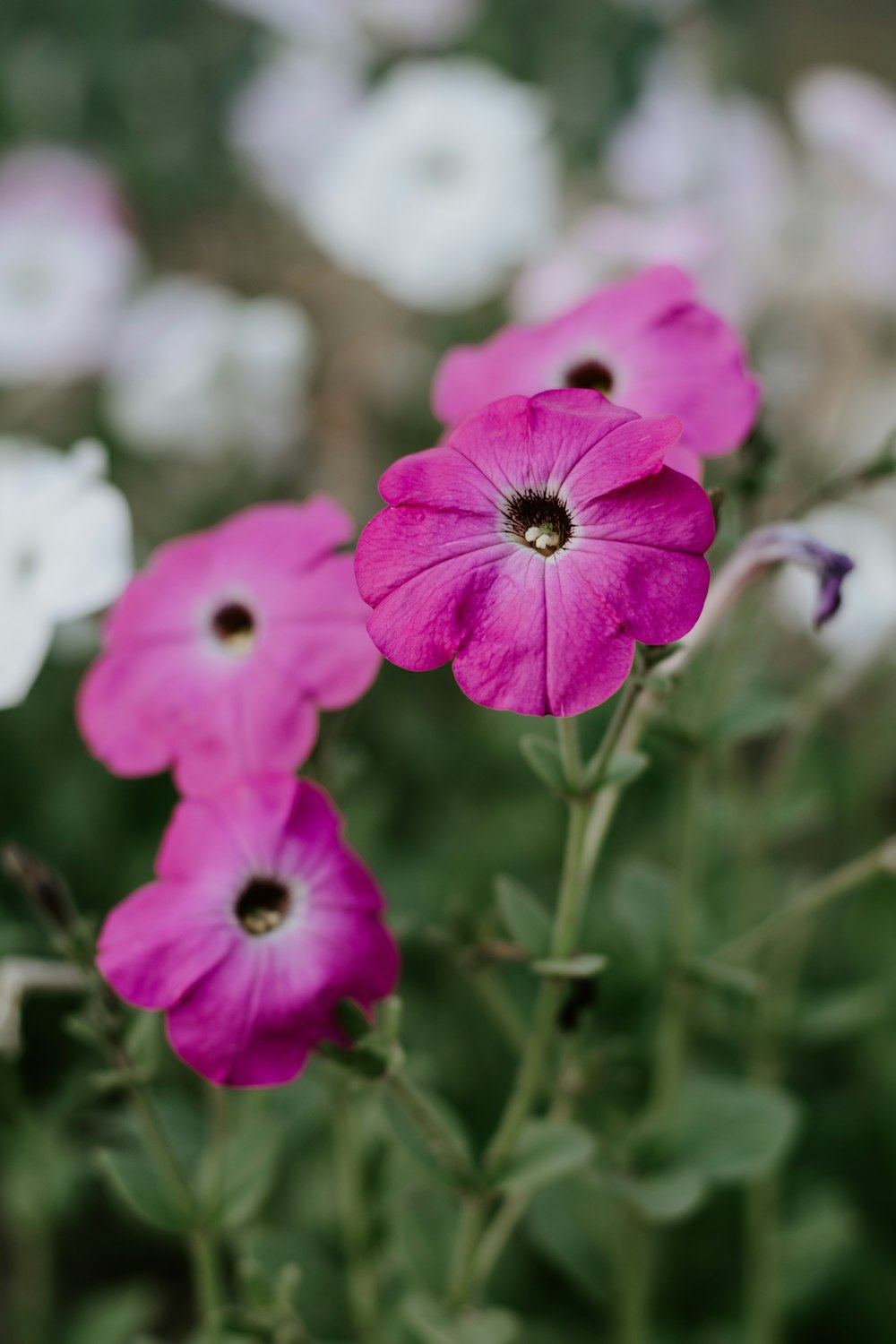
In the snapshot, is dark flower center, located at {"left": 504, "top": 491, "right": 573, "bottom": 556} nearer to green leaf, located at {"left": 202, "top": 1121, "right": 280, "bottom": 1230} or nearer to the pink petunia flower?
the pink petunia flower

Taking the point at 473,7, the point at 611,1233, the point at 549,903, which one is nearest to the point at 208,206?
the point at 473,7

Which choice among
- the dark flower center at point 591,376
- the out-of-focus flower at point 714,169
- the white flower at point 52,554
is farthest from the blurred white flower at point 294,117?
the dark flower center at point 591,376

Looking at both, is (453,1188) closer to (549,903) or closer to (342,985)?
(342,985)

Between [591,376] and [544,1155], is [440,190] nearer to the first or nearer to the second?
[591,376]

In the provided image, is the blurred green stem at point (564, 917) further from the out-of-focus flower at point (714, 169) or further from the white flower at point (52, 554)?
the out-of-focus flower at point (714, 169)

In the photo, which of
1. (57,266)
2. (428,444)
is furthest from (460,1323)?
(57,266)

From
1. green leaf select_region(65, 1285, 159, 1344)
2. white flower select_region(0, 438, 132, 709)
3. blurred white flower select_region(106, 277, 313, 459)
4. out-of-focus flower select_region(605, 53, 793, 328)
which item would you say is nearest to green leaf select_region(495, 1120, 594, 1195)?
white flower select_region(0, 438, 132, 709)
